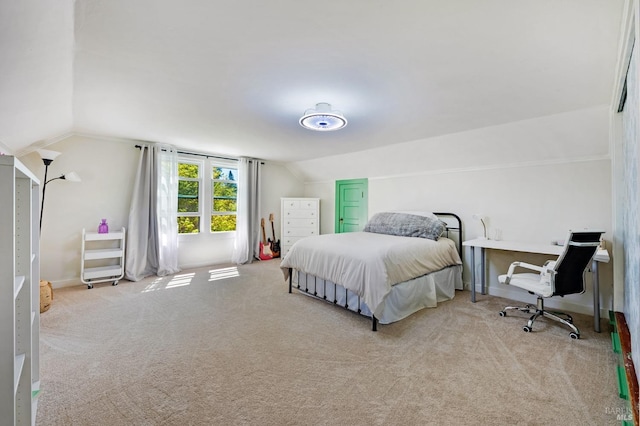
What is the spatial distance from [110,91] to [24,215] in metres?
1.71

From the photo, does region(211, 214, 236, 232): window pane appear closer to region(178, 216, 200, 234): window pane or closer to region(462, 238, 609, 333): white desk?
region(178, 216, 200, 234): window pane

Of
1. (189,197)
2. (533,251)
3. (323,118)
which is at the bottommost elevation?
(533,251)

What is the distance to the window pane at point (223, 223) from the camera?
221 inches

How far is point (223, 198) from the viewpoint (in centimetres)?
571

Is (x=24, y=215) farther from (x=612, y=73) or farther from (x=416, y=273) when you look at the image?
(x=612, y=73)

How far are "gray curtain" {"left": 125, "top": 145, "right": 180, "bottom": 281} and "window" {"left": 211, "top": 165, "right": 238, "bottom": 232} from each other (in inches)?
33.4

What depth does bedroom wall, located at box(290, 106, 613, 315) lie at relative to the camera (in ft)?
9.94

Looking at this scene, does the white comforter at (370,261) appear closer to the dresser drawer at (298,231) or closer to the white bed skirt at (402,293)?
the white bed skirt at (402,293)

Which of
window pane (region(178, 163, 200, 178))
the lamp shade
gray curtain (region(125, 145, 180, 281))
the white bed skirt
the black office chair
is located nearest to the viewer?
the black office chair

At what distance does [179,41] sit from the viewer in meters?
1.71

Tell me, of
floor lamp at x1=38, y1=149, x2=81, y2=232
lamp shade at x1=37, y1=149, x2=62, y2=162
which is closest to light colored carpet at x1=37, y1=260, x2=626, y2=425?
floor lamp at x1=38, y1=149, x2=81, y2=232

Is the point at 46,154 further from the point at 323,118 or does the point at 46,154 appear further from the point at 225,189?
the point at 323,118

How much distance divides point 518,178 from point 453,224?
108 cm

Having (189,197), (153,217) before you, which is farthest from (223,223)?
(153,217)
